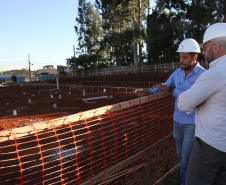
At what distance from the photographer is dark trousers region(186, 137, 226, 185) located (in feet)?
5.19

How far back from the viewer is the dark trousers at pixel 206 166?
5.19 feet

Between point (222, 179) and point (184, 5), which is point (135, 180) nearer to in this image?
point (222, 179)

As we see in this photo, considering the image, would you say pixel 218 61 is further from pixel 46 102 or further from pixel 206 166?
pixel 46 102

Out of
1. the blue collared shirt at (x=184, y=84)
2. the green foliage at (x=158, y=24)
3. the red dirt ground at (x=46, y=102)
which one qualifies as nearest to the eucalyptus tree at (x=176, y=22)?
the green foliage at (x=158, y=24)

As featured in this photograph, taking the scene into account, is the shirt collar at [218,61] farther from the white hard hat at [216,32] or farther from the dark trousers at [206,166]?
the dark trousers at [206,166]

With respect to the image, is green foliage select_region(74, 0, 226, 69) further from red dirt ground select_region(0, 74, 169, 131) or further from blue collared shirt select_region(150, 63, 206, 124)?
blue collared shirt select_region(150, 63, 206, 124)

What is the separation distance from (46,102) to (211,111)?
14.7 meters

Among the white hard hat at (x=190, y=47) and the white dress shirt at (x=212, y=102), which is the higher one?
the white hard hat at (x=190, y=47)

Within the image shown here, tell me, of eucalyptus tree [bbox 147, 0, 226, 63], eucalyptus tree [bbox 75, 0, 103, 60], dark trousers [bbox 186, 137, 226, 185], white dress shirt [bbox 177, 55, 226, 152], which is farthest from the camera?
eucalyptus tree [bbox 75, 0, 103, 60]

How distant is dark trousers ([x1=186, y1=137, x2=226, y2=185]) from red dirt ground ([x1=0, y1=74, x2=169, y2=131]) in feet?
27.6

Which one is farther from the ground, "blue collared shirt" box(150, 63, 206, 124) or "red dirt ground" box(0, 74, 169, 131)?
"blue collared shirt" box(150, 63, 206, 124)

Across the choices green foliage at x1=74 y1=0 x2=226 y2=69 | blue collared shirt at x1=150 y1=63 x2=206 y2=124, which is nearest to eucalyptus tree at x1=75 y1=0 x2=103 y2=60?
green foliage at x1=74 y1=0 x2=226 y2=69

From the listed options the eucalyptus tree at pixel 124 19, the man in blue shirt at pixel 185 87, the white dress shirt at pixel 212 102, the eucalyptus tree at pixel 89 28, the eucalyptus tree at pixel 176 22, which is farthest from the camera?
the eucalyptus tree at pixel 89 28

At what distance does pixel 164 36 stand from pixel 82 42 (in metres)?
21.2
